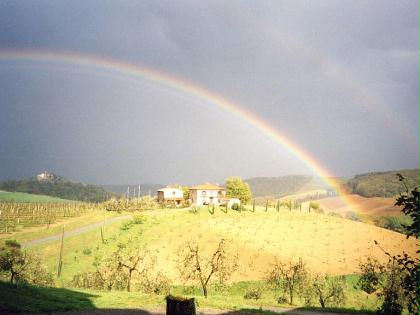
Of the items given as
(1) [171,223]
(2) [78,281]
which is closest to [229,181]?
(1) [171,223]

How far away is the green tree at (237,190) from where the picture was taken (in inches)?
4601

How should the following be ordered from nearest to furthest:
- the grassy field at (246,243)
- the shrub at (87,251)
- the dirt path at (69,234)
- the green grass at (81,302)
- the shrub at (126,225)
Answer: the green grass at (81,302), the grassy field at (246,243), the shrub at (87,251), the dirt path at (69,234), the shrub at (126,225)

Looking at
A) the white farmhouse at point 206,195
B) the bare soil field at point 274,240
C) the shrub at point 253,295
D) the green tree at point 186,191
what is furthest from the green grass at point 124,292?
the green tree at point 186,191

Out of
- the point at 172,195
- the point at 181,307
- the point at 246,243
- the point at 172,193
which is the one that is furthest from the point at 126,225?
the point at 181,307

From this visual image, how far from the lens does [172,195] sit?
123875 mm

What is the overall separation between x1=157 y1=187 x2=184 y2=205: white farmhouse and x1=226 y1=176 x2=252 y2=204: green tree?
55.8 feet

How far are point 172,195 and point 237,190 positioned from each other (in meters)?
22.3

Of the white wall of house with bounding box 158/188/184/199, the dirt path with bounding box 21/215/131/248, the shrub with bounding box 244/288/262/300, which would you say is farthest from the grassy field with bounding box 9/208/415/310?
the white wall of house with bounding box 158/188/184/199

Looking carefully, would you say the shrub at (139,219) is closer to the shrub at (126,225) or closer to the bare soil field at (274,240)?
the shrub at (126,225)

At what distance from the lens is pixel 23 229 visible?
78062mm

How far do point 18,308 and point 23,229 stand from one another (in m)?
66.3

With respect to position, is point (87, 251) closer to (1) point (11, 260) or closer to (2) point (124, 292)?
(1) point (11, 260)

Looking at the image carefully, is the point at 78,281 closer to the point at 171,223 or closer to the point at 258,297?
the point at 258,297

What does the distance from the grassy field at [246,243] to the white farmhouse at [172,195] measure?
3534 centimetres
